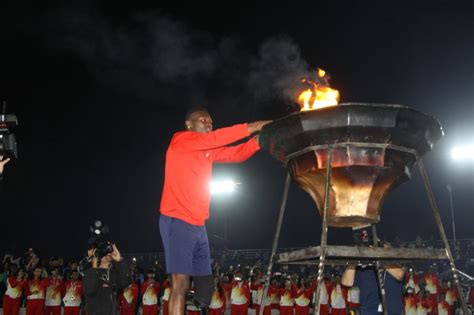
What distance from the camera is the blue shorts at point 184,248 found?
4379 millimetres

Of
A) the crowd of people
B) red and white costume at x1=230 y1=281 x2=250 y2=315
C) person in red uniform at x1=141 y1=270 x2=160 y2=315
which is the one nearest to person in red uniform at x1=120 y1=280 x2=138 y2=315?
the crowd of people

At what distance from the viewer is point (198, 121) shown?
507 centimetres

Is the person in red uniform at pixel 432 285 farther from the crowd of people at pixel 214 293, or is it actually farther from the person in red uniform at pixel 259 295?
the person in red uniform at pixel 259 295

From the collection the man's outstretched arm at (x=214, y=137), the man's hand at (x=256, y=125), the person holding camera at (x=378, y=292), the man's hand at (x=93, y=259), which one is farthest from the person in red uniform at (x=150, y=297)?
the man's hand at (x=256, y=125)

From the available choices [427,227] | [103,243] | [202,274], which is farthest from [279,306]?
[427,227]

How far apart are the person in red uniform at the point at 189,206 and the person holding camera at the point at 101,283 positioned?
418 cm

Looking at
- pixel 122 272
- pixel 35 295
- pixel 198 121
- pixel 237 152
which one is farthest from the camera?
pixel 35 295

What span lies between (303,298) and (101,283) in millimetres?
13576

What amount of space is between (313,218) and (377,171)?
130 feet

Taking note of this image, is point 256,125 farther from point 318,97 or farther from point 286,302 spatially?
point 286,302

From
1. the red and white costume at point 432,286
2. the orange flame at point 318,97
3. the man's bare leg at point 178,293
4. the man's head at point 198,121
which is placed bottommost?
the red and white costume at point 432,286

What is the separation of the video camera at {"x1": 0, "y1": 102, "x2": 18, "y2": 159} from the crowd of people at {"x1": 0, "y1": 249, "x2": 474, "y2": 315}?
37.3ft

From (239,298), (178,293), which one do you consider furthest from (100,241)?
(239,298)

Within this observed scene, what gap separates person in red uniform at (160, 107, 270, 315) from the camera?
4.39 m
